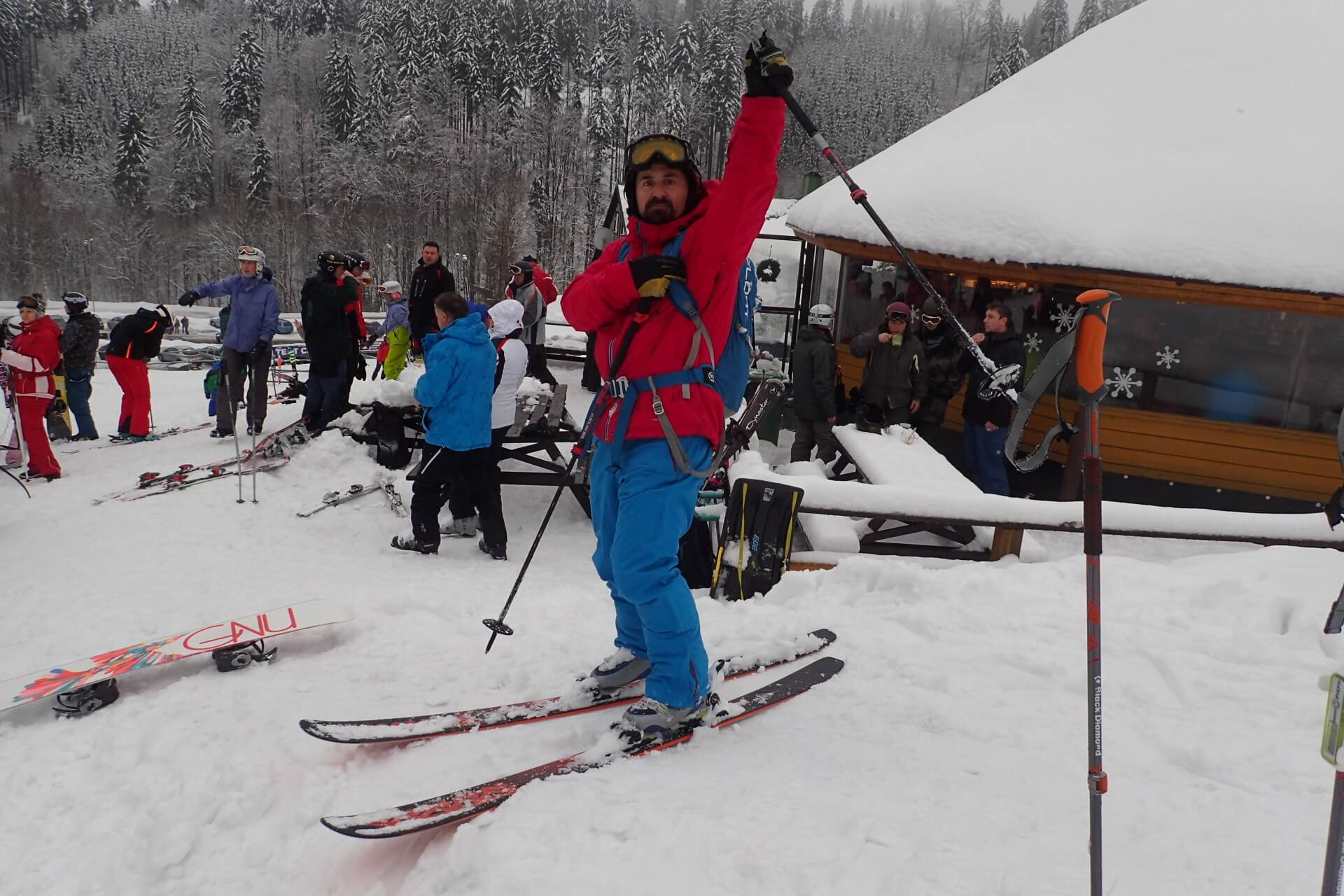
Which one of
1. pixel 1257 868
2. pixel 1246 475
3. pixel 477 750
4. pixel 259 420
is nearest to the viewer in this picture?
pixel 1257 868

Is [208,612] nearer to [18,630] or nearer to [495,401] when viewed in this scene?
[18,630]

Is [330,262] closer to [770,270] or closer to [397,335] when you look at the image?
[397,335]

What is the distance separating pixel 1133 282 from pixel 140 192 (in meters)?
52.7

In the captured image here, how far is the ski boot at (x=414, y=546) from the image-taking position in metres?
6.34

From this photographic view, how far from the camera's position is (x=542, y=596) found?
171 inches

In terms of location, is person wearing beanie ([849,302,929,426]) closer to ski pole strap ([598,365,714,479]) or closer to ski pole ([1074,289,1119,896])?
ski pole strap ([598,365,714,479])

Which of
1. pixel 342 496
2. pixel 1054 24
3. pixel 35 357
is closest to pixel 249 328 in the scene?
pixel 35 357

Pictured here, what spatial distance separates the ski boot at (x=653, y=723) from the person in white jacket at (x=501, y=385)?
3.99 meters

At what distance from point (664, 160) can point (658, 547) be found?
1.33 m

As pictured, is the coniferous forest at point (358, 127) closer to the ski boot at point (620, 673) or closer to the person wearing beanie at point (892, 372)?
the person wearing beanie at point (892, 372)

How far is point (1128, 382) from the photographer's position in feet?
28.0

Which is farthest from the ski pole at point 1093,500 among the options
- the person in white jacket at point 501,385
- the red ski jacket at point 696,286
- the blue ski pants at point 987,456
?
the blue ski pants at point 987,456

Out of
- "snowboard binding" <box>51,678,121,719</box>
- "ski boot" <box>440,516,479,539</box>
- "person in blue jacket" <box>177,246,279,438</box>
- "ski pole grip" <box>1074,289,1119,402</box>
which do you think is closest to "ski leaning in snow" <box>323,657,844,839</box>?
"snowboard binding" <box>51,678,121,719</box>

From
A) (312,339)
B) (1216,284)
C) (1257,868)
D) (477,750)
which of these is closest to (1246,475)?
(1216,284)
